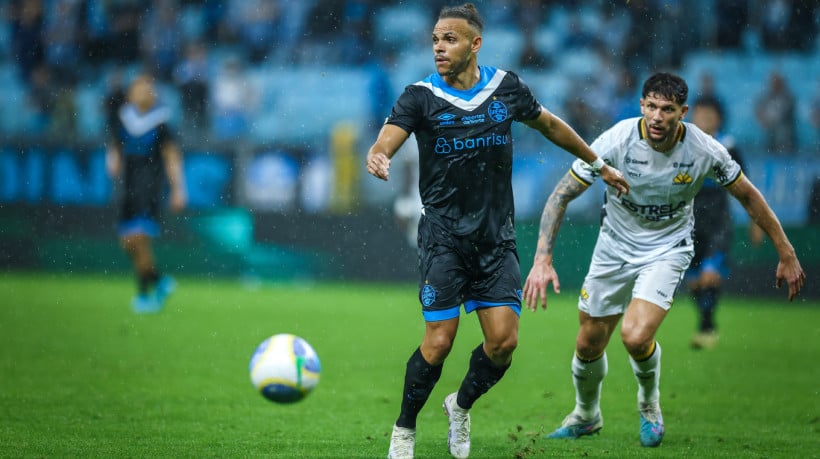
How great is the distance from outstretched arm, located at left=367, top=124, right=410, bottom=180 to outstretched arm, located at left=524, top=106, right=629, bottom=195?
0.90 meters

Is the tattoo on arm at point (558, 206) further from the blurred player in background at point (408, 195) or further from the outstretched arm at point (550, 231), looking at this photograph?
the blurred player in background at point (408, 195)

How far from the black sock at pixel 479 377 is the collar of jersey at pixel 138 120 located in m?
8.01

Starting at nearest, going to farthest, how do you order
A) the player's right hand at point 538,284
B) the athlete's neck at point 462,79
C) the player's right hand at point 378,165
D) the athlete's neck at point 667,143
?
the player's right hand at point 378,165 → the athlete's neck at point 462,79 → the player's right hand at point 538,284 → the athlete's neck at point 667,143

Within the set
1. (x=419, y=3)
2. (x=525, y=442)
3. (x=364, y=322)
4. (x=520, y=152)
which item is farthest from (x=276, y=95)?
(x=525, y=442)

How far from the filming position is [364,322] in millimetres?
11984

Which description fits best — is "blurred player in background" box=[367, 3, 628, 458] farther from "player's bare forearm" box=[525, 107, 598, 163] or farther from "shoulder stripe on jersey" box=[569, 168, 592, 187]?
"shoulder stripe on jersey" box=[569, 168, 592, 187]

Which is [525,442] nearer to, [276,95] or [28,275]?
[28,275]

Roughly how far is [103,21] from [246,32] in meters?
2.52

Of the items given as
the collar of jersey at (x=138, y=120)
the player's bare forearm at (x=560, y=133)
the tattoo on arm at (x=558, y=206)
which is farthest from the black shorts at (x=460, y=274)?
the collar of jersey at (x=138, y=120)

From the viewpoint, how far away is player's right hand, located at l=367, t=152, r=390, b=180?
15.5 feet

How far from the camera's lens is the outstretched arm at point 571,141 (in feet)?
18.9

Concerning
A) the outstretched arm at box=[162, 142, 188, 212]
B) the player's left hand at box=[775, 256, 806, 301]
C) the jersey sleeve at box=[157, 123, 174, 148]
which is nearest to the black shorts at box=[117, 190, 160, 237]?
the outstretched arm at box=[162, 142, 188, 212]

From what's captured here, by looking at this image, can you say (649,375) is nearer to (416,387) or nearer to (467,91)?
(416,387)

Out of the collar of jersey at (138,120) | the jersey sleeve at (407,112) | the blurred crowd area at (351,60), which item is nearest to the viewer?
the jersey sleeve at (407,112)
